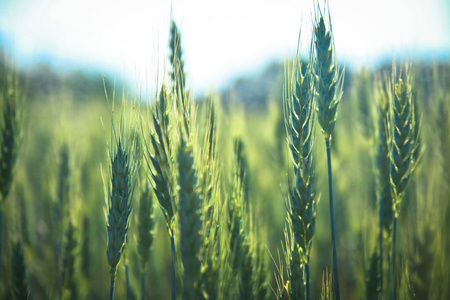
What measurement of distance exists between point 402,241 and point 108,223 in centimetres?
224

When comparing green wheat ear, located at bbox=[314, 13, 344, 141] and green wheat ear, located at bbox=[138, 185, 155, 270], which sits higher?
green wheat ear, located at bbox=[314, 13, 344, 141]

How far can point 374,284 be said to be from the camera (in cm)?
149

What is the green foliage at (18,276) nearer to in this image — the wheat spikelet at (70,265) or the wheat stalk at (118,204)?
the wheat spikelet at (70,265)

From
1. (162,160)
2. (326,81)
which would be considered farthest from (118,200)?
(326,81)

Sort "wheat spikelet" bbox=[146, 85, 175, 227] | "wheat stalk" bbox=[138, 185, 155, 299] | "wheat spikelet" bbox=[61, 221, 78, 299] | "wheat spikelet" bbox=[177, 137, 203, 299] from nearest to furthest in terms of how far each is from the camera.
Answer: "wheat spikelet" bbox=[177, 137, 203, 299] < "wheat spikelet" bbox=[146, 85, 175, 227] < "wheat stalk" bbox=[138, 185, 155, 299] < "wheat spikelet" bbox=[61, 221, 78, 299]

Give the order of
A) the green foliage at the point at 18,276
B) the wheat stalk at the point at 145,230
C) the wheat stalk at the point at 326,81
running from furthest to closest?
the green foliage at the point at 18,276, the wheat stalk at the point at 145,230, the wheat stalk at the point at 326,81

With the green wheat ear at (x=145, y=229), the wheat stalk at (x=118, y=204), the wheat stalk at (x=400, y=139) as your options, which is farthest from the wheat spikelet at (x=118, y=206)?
the wheat stalk at (x=400, y=139)

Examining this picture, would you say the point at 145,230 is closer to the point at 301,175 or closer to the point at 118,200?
the point at 118,200

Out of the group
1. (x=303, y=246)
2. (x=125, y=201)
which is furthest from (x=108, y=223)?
(x=303, y=246)

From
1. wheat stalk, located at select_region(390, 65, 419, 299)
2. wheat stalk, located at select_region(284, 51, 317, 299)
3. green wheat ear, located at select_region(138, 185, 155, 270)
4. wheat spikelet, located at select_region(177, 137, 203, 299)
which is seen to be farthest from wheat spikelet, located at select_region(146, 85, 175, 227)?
wheat stalk, located at select_region(390, 65, 419, 299)

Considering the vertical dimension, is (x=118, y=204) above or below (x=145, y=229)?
above

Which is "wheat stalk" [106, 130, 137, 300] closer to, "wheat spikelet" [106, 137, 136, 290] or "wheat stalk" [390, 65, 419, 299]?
"wheat spikelet" [106, 137, 136, 290]

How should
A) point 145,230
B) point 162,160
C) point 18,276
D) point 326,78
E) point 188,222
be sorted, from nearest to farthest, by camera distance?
point 188,222
point 162,160
point 326,78
point 145,230
point 18,276

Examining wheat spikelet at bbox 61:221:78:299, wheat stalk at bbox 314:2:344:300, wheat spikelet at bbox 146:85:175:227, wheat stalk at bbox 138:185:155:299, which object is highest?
wheat stalk at bbox 314:2:344:300
